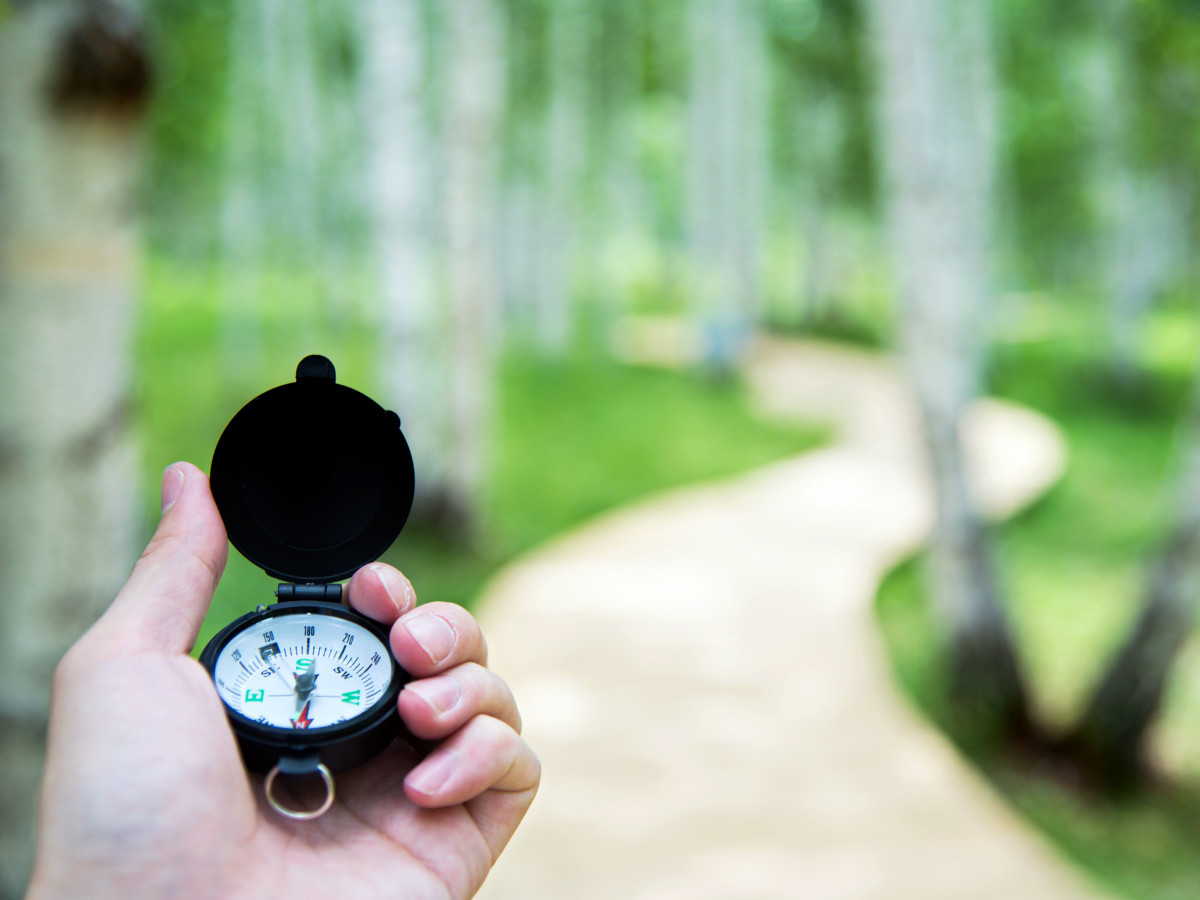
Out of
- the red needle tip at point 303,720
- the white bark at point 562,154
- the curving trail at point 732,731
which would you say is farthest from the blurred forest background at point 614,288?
the red needle tip at point 303,720

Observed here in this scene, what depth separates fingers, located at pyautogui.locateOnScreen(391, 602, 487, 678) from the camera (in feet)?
4.27

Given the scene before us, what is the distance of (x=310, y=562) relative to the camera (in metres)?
1.40

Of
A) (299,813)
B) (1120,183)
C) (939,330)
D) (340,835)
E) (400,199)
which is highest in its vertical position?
(299,813)

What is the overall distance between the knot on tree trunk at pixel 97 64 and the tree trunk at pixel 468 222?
21.7ft

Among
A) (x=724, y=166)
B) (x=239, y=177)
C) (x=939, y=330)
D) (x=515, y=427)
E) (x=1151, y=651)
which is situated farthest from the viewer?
(x=724, y=166)

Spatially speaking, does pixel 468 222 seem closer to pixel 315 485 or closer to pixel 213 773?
pixel 315 485

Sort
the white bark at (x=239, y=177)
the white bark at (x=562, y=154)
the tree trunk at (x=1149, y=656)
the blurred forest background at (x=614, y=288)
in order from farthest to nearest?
the white bark at (x=562, y=154), the white bark at (x=239, y=177), the tree trunk at (x=1149, y=656), the blurred forest background at (x=614, y=288)

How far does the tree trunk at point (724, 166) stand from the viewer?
18703 millimetres

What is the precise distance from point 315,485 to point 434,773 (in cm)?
44

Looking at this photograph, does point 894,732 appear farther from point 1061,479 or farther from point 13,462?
point 1061,479

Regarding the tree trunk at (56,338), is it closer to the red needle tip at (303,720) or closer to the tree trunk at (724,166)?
the red needle tip at (303,720)

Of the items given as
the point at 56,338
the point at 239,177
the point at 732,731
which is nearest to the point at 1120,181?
the point at 239,177

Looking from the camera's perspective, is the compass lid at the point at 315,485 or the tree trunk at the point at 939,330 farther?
the tree trunk at the point at 939,330

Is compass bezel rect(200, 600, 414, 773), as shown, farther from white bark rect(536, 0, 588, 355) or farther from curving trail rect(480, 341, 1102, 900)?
white bark rect(536, 0, 588, 355)
